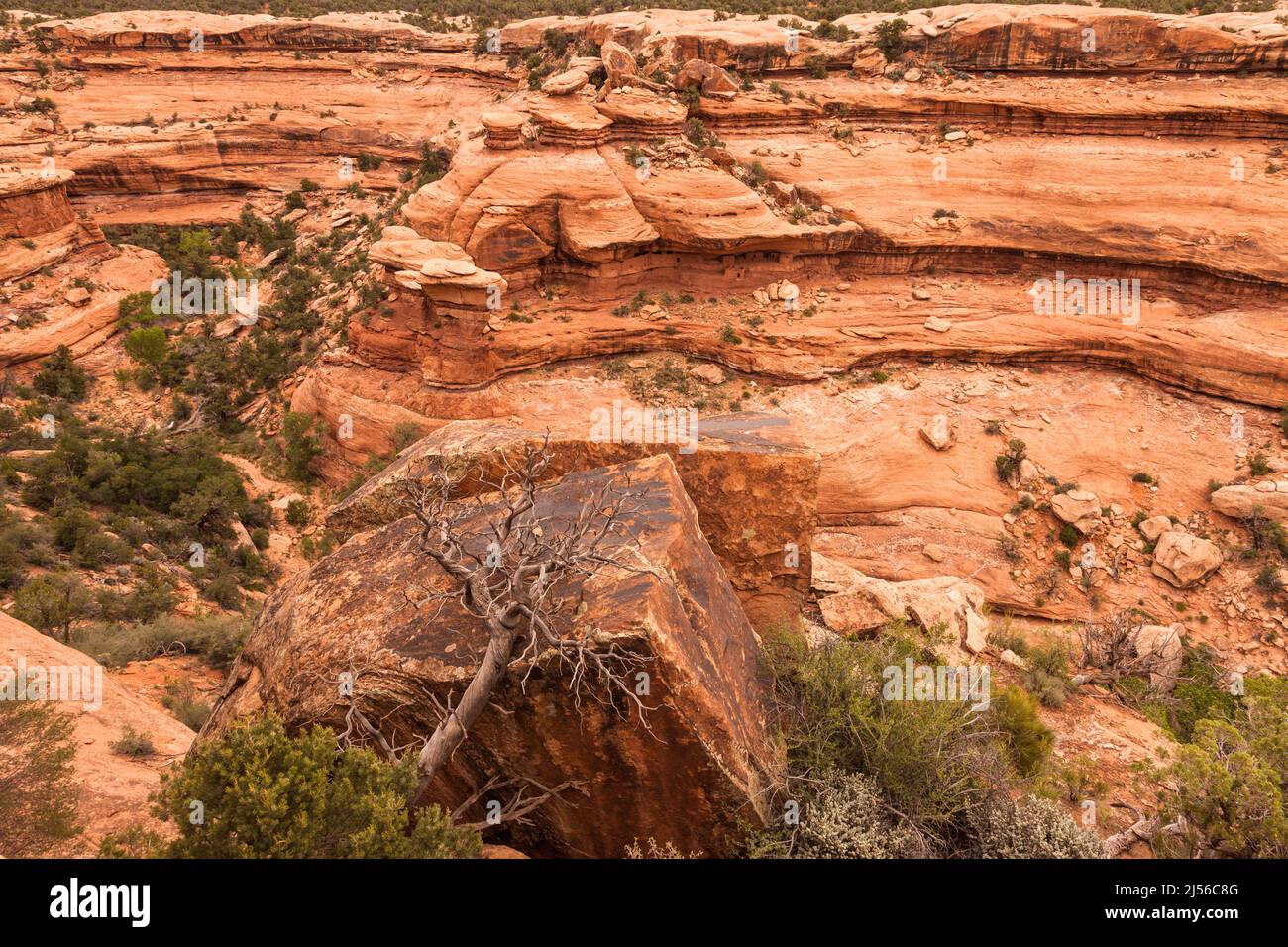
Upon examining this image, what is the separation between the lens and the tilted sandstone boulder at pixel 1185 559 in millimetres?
17766

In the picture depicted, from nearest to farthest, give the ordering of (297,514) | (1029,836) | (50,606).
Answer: (1029,836) → (50,606) → (297,514)

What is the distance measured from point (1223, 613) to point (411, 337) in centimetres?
2513

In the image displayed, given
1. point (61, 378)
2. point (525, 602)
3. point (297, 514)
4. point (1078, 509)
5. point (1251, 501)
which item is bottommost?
point (297, 514)

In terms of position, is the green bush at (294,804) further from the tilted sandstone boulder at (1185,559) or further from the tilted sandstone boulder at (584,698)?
the tilted sandstone boulder at (1185,559)

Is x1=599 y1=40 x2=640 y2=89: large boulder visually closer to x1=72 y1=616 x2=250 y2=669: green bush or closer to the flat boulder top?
the flat boulder top

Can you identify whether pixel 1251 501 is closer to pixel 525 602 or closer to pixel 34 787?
pixel 525 602

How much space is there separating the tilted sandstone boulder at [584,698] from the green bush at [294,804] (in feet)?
2.62

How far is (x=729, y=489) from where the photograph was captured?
935 cm

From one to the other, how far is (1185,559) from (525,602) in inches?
771

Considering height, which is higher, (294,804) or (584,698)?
(584,698)

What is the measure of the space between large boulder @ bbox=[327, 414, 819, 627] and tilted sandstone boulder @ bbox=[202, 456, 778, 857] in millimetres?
2034

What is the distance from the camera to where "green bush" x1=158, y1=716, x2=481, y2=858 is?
4812 millimetres

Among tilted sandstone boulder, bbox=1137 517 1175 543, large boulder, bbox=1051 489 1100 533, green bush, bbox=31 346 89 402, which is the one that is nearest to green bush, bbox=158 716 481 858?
large boulder, bbox=1051 489 1100 533

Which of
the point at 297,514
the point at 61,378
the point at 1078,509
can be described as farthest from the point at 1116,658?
the point at 61,378
